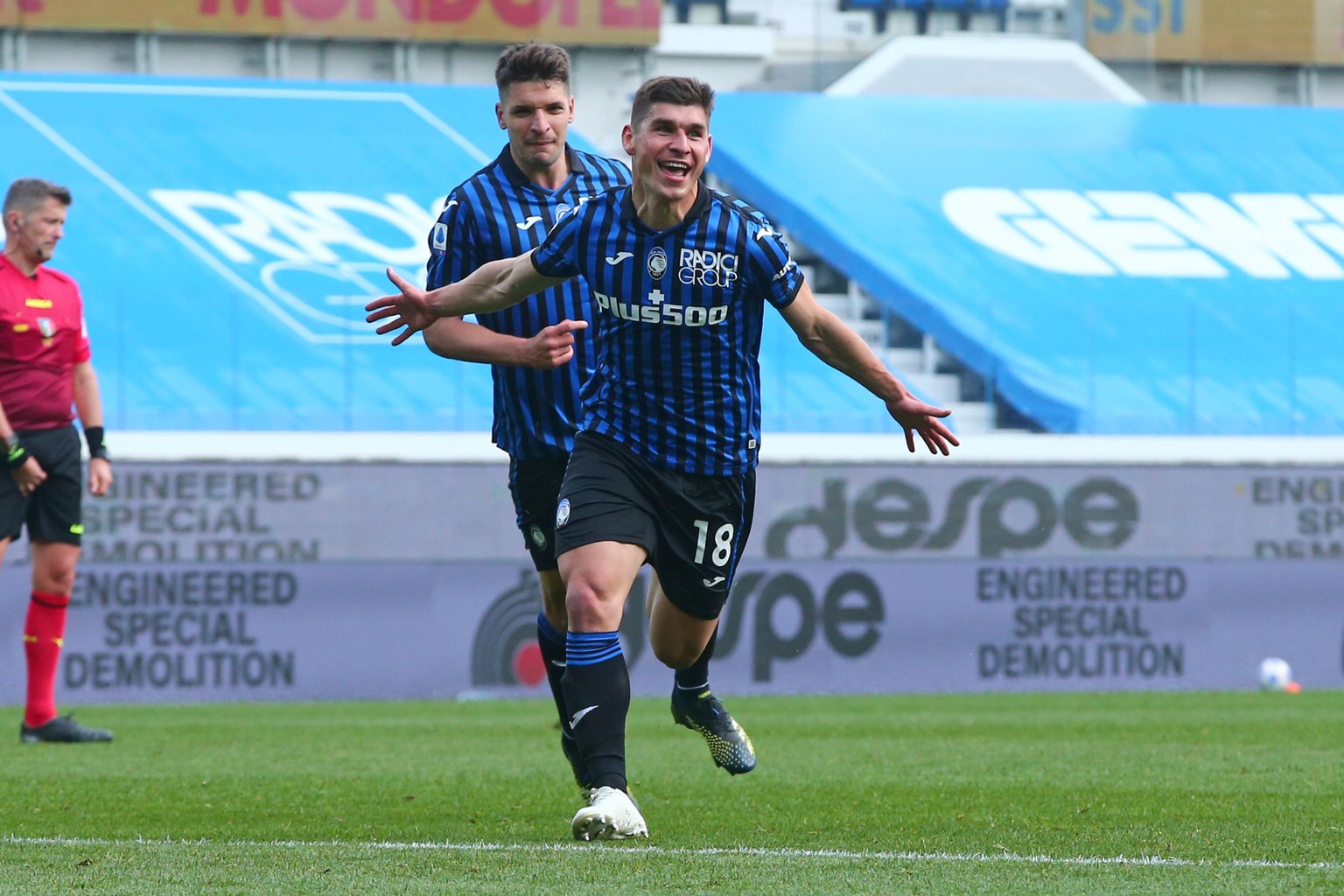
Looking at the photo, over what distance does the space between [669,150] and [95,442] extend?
448 cm

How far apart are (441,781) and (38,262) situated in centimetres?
315

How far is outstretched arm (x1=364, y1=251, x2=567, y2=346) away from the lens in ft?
17.4

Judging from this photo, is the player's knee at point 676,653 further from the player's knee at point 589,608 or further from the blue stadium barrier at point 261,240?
the blue stadium barrier at point 261,240

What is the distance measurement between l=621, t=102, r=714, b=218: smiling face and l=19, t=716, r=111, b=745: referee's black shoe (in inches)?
192

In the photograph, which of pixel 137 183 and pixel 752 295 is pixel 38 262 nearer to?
pixel 752 295


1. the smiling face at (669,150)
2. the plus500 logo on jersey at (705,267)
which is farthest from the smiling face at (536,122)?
the plus500 logo on jersey at (705,267)

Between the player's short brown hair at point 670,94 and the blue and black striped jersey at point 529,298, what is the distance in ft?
2.74

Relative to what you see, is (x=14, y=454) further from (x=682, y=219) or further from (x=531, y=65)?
(x=682, y=219)

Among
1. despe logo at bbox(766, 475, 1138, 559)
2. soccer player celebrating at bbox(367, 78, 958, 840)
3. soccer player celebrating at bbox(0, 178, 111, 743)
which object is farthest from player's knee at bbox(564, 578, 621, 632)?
despe logo at bbox(766, 475, 1138, 559)

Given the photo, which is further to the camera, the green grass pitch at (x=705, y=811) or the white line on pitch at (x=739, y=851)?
the white line on pitch at (x=739, y=851)

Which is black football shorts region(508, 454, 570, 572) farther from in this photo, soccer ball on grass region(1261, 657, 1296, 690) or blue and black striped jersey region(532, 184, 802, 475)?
soccer ball on grass region(1261, 657, 1296, 690)

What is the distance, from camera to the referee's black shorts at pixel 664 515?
5133 millimetres

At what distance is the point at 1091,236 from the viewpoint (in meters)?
21.7

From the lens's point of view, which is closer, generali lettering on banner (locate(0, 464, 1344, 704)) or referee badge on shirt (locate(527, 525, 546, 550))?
referee badge on shirt (locate(527, 525, 546, 550))
